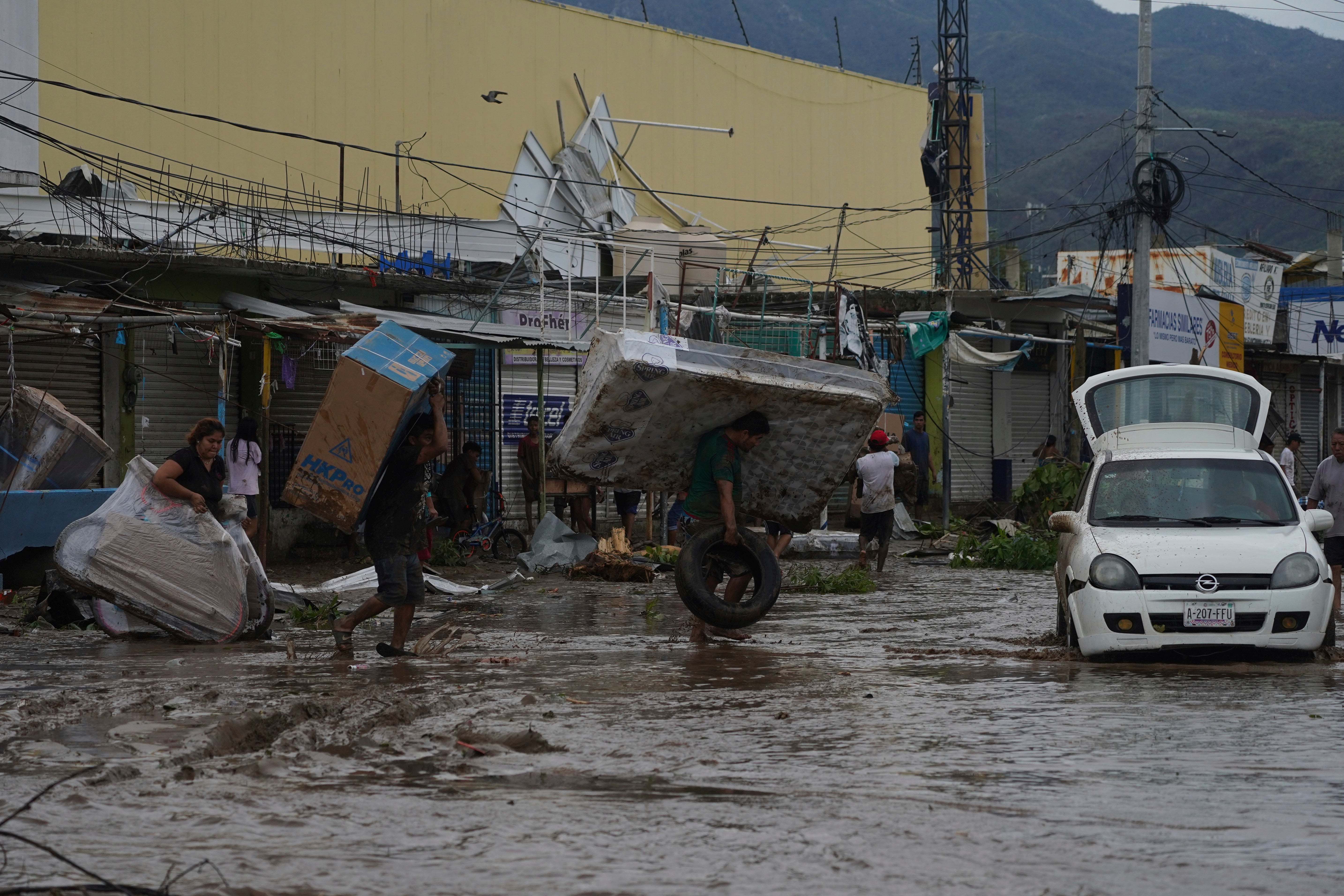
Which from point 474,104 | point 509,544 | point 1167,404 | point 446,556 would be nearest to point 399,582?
point 1167,404

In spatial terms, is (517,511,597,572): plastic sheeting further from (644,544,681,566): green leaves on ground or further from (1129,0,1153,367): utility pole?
(1129,0,1153,367): utility pole

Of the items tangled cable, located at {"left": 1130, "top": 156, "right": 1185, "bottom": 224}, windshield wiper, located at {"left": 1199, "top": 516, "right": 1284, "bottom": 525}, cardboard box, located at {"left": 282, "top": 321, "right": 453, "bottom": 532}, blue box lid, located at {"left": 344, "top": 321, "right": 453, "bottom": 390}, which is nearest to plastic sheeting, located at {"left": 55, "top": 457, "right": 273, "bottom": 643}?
cardboard box, located at {"left": 282, "top": 321, "right": 453, "bottom": 532}

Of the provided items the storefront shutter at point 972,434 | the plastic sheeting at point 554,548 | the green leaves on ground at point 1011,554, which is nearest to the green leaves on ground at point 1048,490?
the green leaves on ground at point 1011,554

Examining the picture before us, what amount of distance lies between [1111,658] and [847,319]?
12544mm

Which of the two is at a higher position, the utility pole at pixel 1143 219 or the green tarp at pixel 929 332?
the utility pole at pixel 1143 219

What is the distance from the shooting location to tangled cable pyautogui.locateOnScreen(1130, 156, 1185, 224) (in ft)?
77.6

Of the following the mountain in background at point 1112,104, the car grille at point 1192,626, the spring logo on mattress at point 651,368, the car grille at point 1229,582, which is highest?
the mountain in background at point 1112,104

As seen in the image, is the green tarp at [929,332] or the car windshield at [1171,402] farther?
the green tarp at [929,332]

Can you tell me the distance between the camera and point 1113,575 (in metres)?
9.06

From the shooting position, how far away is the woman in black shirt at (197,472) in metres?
10.2

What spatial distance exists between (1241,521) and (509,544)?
1125cm

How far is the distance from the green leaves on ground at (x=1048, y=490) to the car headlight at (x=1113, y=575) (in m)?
11.8

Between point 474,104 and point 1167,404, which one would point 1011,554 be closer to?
point 1167,404

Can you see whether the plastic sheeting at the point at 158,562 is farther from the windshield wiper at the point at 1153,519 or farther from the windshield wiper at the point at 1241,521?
the windshield wiper at the point at 1241,521
